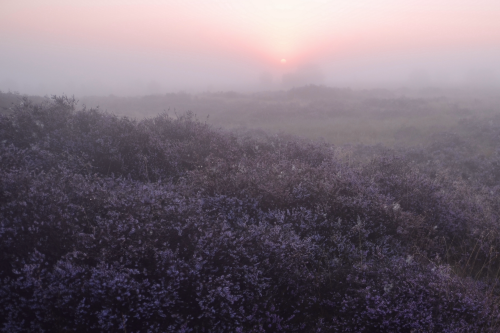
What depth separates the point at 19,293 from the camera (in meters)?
2.19

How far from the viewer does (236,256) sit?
2.56 metres

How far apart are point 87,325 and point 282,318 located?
139 cm

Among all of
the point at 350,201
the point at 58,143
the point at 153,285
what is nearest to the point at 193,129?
the point at 58,143

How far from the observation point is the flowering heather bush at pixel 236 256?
2193 mm

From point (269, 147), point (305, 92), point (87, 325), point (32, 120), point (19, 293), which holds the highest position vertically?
point (305, 92)

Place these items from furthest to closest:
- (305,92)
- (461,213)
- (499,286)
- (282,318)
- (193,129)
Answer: (305,92)
(193,129)
(461,213)
(499,286)
(282,318)

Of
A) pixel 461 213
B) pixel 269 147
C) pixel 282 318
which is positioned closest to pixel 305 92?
pixel 269 147

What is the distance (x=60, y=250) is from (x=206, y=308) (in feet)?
4.41

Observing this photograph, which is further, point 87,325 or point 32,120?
point 32,120

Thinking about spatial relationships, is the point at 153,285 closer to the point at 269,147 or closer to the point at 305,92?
the point at 269,147

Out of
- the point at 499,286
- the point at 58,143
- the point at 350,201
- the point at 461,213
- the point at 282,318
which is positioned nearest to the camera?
the point at 282,318

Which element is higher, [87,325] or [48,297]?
[48,297]

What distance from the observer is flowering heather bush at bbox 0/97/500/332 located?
2.19 m

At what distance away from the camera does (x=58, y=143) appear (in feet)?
15.5
